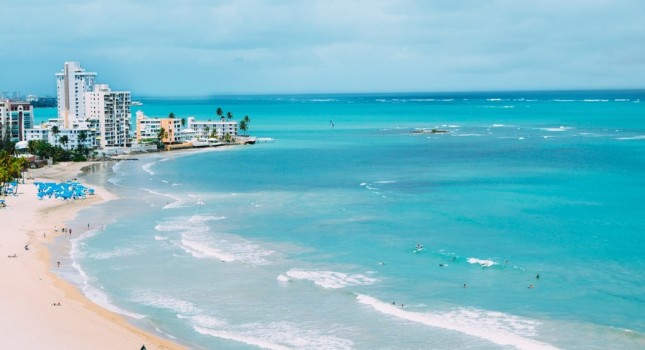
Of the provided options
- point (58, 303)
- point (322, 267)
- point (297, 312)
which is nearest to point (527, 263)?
point (322, 267)

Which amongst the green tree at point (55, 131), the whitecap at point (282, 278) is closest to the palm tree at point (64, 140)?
the green tree at point (55, 131)

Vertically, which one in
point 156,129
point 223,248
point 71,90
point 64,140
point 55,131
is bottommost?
point 223,248

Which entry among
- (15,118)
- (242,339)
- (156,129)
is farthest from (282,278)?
(15,118)

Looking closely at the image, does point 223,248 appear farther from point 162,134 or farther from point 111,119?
point 162,134

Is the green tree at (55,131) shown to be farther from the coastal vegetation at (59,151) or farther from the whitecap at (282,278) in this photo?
the whitecap at (282,278)

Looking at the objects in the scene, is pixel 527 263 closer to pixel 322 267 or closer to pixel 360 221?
pixel 322 267

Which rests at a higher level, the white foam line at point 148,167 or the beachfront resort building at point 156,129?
the beachfront resort building at point 156,129

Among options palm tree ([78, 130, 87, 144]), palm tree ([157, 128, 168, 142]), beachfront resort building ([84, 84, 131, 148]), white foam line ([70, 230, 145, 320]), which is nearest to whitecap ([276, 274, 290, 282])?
white foam line ([70, 230, 145, 320])
